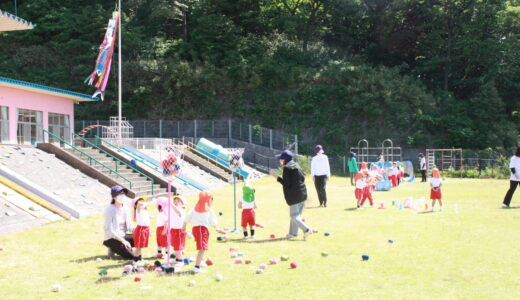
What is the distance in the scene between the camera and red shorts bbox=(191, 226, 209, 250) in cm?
723

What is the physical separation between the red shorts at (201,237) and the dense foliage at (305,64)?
113 feet

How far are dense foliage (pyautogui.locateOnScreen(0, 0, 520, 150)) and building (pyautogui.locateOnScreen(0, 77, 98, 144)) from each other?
15631mm

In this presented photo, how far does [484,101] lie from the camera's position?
41.2 meters

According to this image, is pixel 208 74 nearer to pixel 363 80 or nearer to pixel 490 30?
pixel 363 80

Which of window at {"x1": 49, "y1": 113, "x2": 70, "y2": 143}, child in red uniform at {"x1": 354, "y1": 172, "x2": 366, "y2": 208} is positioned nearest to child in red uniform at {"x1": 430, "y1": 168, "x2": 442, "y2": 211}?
child in red uniform at {"x1": 354, "y1": 172, "x2": 366, "y2": 208}

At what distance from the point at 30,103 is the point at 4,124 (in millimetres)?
2084

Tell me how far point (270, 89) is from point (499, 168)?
20191 millimetres

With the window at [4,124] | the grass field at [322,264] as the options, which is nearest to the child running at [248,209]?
the grass field at [322,264]

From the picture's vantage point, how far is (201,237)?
7.32m

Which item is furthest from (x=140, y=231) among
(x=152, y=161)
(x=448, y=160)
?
(x=448, y=160)

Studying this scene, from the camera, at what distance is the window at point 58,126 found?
26.7 meters

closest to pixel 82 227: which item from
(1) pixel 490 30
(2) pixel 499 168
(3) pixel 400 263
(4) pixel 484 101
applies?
(3) pixel 400 263

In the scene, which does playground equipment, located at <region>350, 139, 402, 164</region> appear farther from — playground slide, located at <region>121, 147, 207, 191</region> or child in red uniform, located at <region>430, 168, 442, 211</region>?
child in red uniform, located at <region>430, 168, 442, 211</region>

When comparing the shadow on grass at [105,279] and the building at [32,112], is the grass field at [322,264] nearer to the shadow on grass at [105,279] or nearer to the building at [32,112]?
the shadow on grass at [105,279]
